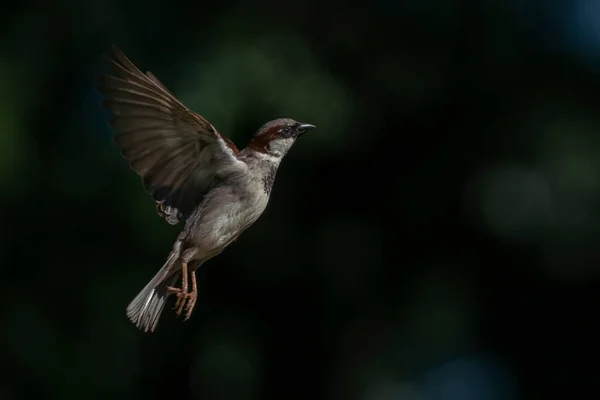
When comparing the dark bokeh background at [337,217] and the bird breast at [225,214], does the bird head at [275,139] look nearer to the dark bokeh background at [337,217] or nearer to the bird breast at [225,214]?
the bird breast at [225,214]

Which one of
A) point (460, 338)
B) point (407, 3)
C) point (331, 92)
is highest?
point (407, 3)

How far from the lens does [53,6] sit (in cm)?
717

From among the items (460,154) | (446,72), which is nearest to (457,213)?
(460,154)

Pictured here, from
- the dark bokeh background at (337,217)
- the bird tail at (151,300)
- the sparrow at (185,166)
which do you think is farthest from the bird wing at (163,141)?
the dark bokeh background at (337,217)

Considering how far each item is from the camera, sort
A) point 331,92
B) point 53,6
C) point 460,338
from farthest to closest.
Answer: point 460,338 < point 53,6 < point 331,92

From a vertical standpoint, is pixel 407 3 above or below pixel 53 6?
above

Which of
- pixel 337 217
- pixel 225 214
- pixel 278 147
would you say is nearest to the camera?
pixel 225 214

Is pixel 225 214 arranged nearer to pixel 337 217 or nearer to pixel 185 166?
pixel 185 166

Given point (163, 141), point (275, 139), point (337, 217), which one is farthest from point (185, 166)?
point (337, 217)

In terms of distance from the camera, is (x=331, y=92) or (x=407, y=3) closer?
(x=331, y=92)

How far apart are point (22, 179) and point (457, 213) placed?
2484 millimetres

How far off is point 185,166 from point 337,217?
13.8 ft

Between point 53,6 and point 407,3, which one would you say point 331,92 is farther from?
point 53,6

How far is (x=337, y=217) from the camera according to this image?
24.0 feet
